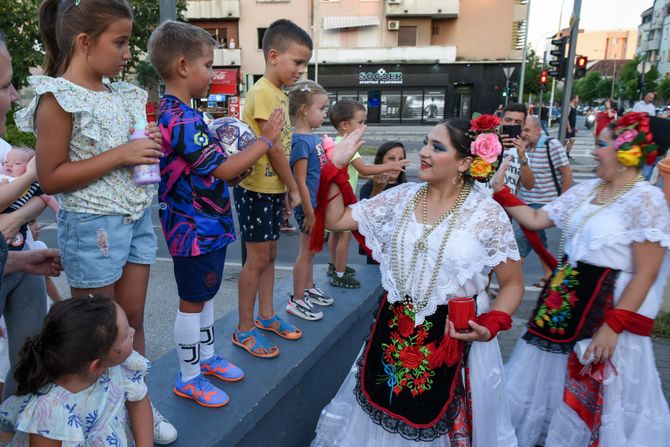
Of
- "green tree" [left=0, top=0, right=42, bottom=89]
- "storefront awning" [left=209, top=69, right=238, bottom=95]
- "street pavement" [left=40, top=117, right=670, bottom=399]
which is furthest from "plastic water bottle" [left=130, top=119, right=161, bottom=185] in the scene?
"storefront awning" [left=209, top=69, right=238, bottom=95]

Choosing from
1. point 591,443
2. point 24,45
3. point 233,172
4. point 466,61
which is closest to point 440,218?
point 233,172

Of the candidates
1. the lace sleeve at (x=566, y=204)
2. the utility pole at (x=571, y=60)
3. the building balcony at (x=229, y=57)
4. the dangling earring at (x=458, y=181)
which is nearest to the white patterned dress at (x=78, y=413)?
the dangling earring at (x=458, y=181)

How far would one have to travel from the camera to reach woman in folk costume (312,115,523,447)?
2.17 meters

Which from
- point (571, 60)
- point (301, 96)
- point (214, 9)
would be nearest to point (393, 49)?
point (214, 9)

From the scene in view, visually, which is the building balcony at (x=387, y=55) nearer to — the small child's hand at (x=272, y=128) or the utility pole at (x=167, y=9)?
the utility pole at (x=167, y=9)

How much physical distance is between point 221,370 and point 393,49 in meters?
30.5

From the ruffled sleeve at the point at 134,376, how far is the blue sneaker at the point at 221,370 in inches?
32.1

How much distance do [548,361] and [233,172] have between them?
6.83ft

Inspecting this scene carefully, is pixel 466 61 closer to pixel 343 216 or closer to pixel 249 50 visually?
pixel 249 50

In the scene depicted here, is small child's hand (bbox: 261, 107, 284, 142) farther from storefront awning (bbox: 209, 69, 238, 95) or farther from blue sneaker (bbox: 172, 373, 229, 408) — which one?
storefront awning (bbox: 209, 69, 238, 95)

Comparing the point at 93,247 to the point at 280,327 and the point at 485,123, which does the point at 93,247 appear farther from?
the point at 485,123

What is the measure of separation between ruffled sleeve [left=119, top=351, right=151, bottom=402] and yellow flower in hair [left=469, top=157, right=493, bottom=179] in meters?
1.53

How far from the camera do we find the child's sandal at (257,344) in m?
2.84

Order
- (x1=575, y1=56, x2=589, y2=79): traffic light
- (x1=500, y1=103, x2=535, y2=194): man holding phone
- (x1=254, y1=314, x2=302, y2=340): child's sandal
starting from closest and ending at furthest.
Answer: (x1=254, y1=314, x2=302, y2=340): child's sandal → (x1=500, y1=103, x2=535, y2=194): man holding phone → (x1=575, y1=56, x2=589, y2=79): traffic light
